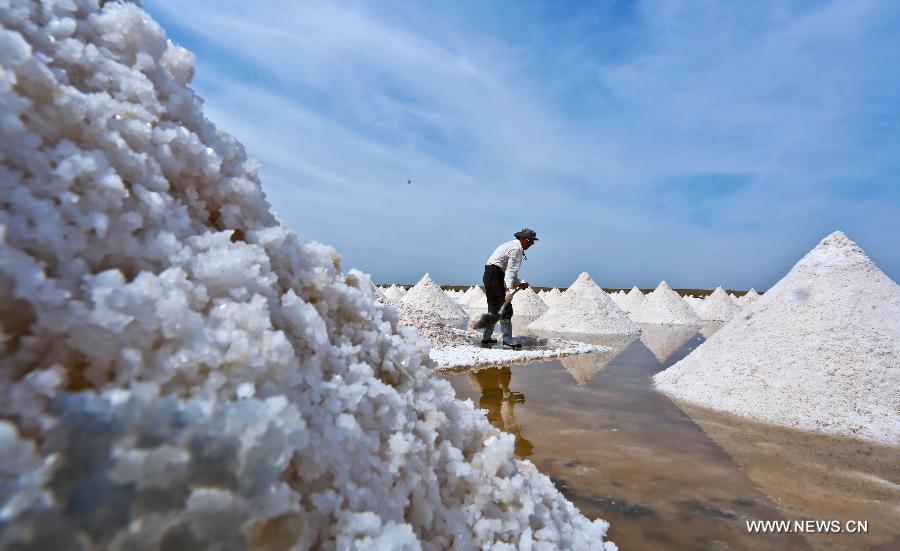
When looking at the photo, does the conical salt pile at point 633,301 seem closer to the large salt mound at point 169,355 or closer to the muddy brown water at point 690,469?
the muddy brown water at point 690,469

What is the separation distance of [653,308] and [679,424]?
486 inches

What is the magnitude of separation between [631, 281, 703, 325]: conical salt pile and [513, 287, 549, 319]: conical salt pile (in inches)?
121

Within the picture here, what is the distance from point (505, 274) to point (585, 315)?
4827 millimetres

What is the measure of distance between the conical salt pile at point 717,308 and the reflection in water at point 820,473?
14861mm

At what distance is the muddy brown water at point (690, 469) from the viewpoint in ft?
5.77

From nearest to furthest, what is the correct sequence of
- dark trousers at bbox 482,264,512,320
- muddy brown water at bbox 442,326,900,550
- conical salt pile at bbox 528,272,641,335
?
muddy brown water at bbox 442,326,900,550 → dark trousers at bbox 482,264,512,320 → conical salt pile at bbox 528,272,641,335

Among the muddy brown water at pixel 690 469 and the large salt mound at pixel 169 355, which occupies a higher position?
the large salt mound at pixel 169 355

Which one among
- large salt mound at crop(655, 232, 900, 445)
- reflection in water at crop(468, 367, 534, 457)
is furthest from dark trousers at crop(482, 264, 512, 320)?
large salt mound at crop(655, 232, 900, 445)

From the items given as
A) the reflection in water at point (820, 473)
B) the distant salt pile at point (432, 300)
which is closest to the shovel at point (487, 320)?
the reflection in water at point (820, 473)

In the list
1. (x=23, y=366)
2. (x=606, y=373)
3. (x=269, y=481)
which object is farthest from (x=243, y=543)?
(x=606, y=373)

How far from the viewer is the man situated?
6523 mm

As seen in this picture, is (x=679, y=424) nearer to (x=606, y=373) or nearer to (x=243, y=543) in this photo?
(x=606, y=373)

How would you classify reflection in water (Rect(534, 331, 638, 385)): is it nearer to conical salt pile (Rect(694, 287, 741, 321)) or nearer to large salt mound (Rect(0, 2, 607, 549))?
large salt mound (Rect(0, 2, 607, 549))

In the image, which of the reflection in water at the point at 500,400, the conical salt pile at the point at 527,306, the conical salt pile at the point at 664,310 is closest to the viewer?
the reflection in water at the point at 500,400
